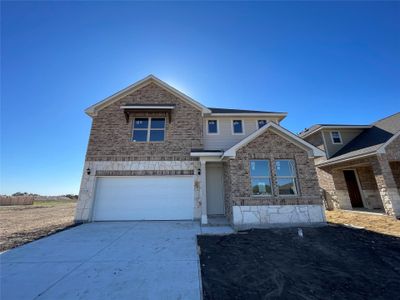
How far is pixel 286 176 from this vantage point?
27.3 feet

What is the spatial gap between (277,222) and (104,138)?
35.3 feet

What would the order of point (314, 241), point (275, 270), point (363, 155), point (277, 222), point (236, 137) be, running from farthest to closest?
point (236, 137)
point (363, 155)
point (277, 222)
point (314, 241)
point (275, 270)

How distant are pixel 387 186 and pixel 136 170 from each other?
14.5m

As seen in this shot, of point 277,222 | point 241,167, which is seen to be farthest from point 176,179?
point 277,222

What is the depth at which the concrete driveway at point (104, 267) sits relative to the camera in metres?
3.28

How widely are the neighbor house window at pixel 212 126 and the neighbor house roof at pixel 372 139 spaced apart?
367 inches

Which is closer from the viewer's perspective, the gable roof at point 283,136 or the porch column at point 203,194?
the gable roof at point 283,136

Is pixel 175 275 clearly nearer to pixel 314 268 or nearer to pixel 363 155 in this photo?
pixel 314 268

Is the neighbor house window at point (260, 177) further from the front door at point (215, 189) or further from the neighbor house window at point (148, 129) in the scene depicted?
the neighbor house window at point (148, 129)

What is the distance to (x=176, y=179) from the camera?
9953 millimetres

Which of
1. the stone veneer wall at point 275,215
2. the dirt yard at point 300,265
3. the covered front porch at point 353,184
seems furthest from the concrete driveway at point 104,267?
the covered front porch at point 353,184

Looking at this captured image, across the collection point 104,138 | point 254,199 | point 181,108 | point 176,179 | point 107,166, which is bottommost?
point 254,199

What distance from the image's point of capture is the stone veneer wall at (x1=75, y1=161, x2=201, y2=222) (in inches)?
378

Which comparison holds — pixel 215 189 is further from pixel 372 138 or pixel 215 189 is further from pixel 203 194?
pixel 372 138
